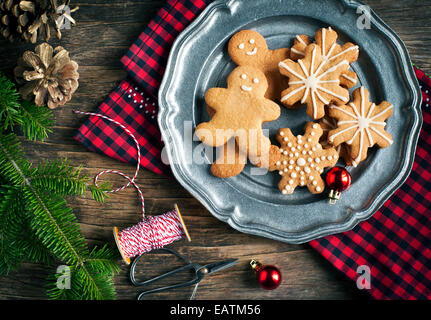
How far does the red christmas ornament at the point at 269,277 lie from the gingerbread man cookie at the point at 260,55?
60cm

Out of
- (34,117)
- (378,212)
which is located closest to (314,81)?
(378,212)

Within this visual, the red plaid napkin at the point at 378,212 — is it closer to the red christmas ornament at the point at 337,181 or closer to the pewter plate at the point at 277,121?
the pewter plate at the point at 277,121

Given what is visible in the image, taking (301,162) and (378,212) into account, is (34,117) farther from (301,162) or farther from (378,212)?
(378,212)

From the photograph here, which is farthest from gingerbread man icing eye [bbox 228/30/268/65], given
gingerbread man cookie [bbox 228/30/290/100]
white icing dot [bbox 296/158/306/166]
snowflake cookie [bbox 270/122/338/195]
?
white icing dot [bbox 296/158/306/166]

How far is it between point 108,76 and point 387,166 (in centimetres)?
106

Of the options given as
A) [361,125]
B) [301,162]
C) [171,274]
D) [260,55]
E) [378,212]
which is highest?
[260,55]

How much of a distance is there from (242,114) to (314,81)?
27 cm

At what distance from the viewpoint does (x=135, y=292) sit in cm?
132

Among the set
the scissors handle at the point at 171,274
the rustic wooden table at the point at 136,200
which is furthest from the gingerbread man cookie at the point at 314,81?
the scissors handle at the point at 171,274

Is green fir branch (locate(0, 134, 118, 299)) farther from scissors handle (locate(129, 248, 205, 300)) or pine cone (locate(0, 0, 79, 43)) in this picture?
pine cone (locate(0, 0, 79, 43))

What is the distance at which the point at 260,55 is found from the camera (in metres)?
1.25

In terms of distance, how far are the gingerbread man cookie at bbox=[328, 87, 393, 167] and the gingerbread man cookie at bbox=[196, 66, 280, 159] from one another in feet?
0.71

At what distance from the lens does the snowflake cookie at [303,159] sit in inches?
48.3
